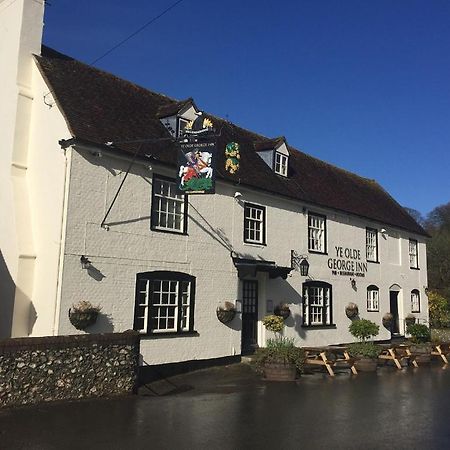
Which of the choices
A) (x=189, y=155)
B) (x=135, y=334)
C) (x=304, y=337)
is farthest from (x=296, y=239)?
(x=135, y=334)

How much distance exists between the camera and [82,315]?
38.7 ft

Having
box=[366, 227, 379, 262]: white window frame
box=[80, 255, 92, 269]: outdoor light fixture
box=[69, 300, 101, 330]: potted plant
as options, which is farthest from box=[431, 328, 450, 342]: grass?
box=[80, 255, 92, 269]: outdoor light fixture

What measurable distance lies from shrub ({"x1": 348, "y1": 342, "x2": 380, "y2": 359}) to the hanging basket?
448 cm

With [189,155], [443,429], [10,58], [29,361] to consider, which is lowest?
[443,429]

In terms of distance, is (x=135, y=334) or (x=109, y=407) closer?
(x=109, y=407)

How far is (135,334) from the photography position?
36.8 ft

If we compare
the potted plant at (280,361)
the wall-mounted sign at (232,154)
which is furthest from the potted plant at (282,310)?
the wall-mounted sign at (232,154)

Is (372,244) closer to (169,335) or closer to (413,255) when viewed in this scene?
(413,255)

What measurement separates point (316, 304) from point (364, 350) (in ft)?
12.4

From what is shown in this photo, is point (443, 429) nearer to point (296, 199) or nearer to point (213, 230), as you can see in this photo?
point (213, 230)

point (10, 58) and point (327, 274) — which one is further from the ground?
point (10, 58)

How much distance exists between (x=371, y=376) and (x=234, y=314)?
14.2 feet

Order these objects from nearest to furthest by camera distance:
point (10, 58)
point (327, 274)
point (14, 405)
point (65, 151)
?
point (14, 405), point (65, 151), point (10, 58), point (327, 274)

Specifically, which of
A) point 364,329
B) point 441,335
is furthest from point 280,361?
point 441,335
